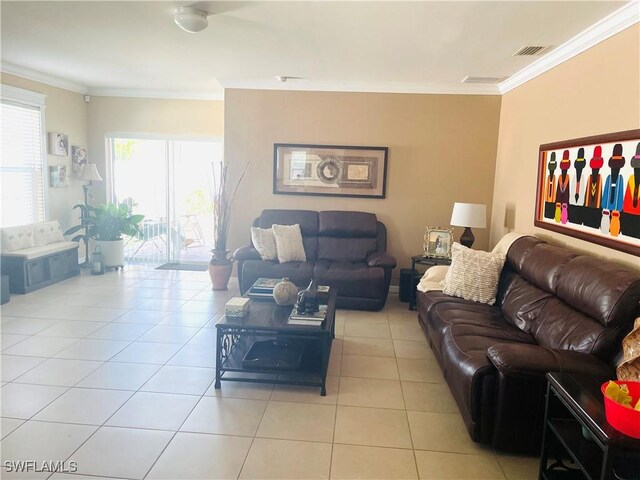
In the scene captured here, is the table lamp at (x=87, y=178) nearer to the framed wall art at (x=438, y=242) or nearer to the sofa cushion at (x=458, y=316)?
the framed wall art at (x=438, y=242)

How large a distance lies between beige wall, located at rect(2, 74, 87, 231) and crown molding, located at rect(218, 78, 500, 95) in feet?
7.76

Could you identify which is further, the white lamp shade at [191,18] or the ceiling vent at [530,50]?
the ceiling vent at [530,50]

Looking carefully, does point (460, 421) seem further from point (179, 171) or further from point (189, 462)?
point (179, 171)

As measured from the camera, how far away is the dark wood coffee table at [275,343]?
9.71ft

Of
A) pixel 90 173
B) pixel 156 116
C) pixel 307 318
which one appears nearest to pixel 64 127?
pixel 90 173

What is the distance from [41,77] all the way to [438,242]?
17.3 ft

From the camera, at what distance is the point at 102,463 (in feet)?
A: 7.25

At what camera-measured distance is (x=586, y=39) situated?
3.29 meters

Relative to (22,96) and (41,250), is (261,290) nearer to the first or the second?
(41,250)

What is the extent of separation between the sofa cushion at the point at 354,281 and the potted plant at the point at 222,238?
130cm

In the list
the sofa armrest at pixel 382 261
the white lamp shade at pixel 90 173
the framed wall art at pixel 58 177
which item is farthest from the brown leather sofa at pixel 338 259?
the framed wall art at pixel 58 177

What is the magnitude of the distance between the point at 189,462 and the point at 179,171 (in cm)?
524

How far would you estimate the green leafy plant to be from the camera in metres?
6.19

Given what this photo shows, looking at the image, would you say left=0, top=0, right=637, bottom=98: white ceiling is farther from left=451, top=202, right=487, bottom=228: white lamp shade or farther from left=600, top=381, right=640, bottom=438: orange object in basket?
left=600, top=381, right=640, bottom=438: orange object in basket
